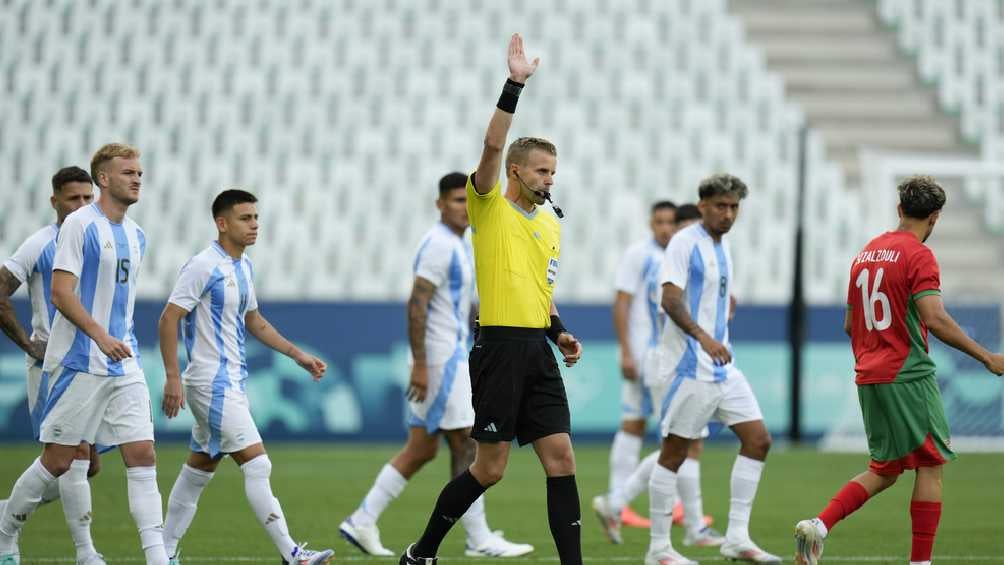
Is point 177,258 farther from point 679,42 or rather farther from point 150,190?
point 679,42

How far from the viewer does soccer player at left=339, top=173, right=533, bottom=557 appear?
873cm

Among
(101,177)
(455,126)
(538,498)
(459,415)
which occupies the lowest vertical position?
(538,498)

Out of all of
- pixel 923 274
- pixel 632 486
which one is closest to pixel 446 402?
pixel 632 486

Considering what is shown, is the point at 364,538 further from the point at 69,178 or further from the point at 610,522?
the point at 69,178

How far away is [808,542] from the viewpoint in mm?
6910

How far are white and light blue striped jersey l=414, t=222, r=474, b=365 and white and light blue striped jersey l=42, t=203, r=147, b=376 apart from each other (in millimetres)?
2340

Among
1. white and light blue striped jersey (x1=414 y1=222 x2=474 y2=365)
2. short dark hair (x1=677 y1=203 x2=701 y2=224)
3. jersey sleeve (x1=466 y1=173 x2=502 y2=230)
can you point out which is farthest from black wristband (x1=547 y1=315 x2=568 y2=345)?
short dark hair (x1=677 y1=203 x2=701 y2=224)

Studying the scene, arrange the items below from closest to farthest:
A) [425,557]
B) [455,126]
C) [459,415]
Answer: [425,557] → [459,415] → [455,126]

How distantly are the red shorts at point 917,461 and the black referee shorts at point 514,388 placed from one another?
5.56 ft

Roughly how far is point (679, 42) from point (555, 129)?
2802 millimetres

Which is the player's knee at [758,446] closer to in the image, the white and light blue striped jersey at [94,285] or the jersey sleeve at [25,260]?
the white and light blue striped jersey at [94,285]

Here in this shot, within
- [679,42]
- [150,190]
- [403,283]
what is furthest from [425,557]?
[679,42]

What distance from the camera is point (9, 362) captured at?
16.1 metres

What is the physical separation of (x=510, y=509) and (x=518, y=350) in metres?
4.87
